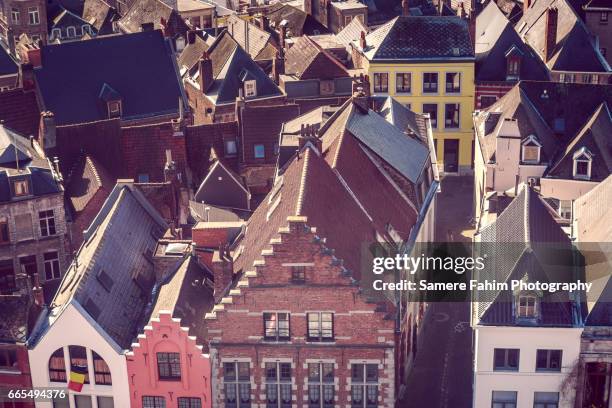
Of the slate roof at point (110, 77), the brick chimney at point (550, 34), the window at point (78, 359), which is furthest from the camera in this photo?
the brick chimney at point (550, 34)

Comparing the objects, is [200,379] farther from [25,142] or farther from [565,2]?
[565,2]

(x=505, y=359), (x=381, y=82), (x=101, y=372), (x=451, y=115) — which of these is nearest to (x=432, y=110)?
(x=451, y=115)

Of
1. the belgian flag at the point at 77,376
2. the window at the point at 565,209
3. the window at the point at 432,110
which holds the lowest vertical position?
the belgian flag at the point at 77,376

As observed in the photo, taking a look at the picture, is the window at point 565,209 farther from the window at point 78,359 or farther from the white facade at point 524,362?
the window at point 78,359

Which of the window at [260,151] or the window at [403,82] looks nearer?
the window at [260,151]

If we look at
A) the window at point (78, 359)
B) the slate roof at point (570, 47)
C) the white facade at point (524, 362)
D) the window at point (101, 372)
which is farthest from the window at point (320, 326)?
the slate roof at point (570, 47)

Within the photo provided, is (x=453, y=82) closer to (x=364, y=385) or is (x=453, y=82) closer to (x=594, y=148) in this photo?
(x=594, y=148)

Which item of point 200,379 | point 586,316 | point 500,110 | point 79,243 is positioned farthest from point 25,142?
point 586,316
